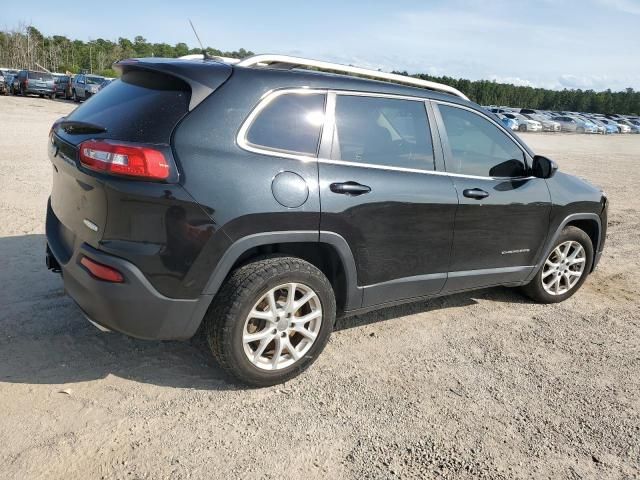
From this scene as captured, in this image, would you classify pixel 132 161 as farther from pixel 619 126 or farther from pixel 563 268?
pixel 619 126

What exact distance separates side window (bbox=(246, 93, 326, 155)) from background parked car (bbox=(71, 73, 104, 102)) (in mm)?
32075

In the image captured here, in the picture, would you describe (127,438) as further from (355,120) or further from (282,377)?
(355,120)

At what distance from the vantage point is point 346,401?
3.21m

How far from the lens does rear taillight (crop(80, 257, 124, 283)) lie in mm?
2785

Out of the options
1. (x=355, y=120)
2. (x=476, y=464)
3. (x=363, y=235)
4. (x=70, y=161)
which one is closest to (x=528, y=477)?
(x=476, y=464)

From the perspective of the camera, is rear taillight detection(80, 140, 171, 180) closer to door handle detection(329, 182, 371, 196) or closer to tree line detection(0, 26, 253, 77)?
door handle detection(329, 182, 371, 196)

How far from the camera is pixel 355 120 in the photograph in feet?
11.4

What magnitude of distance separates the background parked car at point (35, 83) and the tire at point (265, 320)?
3576 cm

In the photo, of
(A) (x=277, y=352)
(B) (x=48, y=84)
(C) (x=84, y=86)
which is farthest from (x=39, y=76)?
(A) (x=277, y=352)

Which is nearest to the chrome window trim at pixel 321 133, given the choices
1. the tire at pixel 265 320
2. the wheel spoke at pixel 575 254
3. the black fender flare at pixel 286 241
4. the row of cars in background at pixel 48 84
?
the black fender flare at pixel 286 241

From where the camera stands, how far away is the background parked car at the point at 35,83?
33.3 meters

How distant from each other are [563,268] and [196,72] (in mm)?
3679

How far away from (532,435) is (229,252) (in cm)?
193

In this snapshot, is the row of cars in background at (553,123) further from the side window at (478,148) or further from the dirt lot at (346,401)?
the dirt lot at (346,401)
